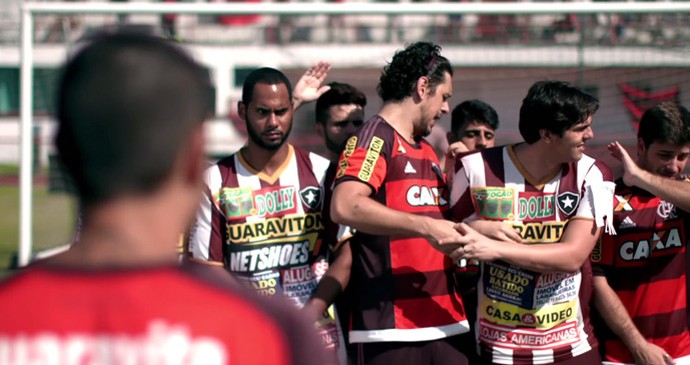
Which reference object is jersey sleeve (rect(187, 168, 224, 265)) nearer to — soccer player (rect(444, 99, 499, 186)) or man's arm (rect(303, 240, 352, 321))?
man's arm (rect(303, 240, 352, 321))

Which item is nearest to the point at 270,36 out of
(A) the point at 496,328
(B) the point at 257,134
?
(B) the point at 257,134

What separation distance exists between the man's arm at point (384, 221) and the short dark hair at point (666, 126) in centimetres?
130

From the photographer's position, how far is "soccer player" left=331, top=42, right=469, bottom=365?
3.89m

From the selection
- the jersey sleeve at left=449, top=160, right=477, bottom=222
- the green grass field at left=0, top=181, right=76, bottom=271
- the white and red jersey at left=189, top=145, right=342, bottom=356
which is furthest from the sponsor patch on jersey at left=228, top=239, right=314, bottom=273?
the green grass field at left=0, top=181, right=76, bottom=271

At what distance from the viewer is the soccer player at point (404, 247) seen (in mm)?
3889

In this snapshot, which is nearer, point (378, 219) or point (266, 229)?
point (378, 219)

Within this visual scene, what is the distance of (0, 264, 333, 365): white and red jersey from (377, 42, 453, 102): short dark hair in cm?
280

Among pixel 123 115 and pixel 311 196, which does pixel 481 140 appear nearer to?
pixel 311 196

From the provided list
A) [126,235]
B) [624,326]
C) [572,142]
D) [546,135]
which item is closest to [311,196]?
[546,135]

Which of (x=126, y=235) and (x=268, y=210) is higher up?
(x=126, y=235)

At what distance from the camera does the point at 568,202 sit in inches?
154

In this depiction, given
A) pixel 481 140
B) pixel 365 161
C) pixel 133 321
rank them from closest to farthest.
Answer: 1. pixel 133 321
2. pixel 365 161
3. pixel 481 140

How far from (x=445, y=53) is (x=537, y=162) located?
517cm

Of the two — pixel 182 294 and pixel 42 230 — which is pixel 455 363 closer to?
pixel 182 294
